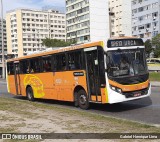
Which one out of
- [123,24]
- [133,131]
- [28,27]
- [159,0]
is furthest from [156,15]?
[133,131]

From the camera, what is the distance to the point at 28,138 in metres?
7.77

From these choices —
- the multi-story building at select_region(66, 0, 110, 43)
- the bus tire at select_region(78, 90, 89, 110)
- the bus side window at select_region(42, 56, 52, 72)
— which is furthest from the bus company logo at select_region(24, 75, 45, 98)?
the multi-story building at select_region(66, 0, 110, 43)

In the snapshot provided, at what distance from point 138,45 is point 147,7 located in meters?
86.0

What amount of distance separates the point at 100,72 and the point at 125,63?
974 mm

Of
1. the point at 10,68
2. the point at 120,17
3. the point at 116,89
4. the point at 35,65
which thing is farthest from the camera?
the point at 120,17

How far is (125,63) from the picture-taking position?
12.8 metres

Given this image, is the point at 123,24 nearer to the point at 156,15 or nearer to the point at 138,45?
the point at 156,15

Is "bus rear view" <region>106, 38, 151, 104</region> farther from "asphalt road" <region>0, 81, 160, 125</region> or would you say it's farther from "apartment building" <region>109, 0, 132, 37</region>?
"apartment building" <region>109, 0, 132, 37</region>

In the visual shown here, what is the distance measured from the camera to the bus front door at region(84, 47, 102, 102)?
1302 centimetres

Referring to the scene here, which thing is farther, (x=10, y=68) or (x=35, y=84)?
(x=10, y=68)

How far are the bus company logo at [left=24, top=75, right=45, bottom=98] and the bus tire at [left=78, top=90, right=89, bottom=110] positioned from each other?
3.73 meters

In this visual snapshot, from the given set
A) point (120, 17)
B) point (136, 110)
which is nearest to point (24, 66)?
point (136, 110)

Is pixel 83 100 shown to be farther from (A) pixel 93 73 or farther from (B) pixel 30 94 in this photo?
(B) pixel 30 94

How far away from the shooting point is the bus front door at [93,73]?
1302 centimetres
